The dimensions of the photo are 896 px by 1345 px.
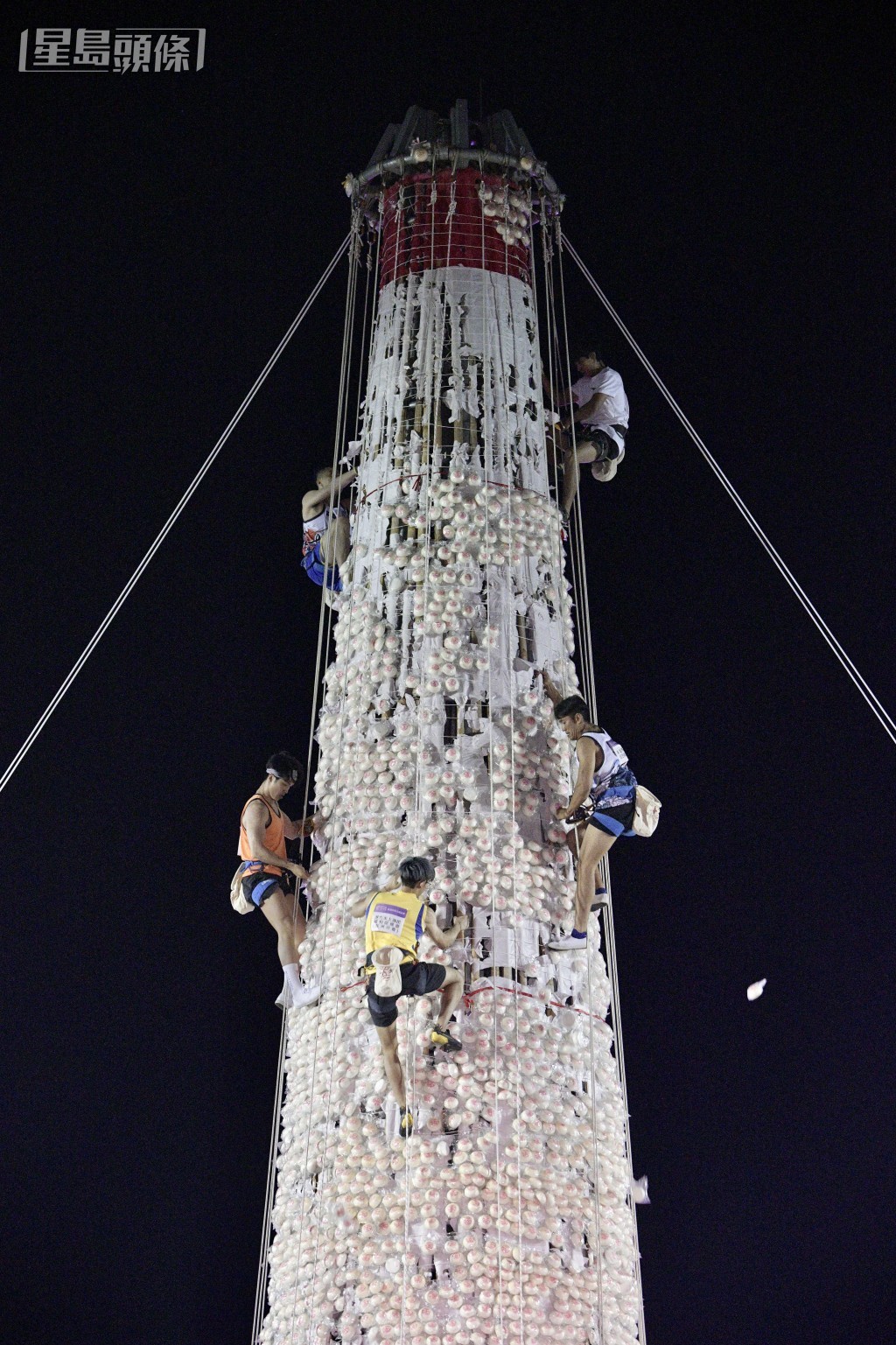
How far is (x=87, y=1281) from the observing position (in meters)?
9.52

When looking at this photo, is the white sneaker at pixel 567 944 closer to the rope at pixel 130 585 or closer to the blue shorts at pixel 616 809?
the blue shorts at pixel 616 809

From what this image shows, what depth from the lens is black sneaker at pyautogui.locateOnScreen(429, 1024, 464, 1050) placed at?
23.0 feet

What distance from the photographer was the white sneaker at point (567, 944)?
24.8ft

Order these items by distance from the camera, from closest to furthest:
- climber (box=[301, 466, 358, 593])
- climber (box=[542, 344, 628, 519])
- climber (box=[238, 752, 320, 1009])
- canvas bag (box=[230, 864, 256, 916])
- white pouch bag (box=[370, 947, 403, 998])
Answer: white pouch bag (box=[370, 947, 403, 998]), climber (box=[238, 752, 320, 1009]), canvas bag (box=[230, 864, 256, 916]), climber (box=[301, 466, 358, 593]), climber (box=[542, 344, 628, 519])

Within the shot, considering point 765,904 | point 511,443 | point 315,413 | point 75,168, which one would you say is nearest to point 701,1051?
point 765,904

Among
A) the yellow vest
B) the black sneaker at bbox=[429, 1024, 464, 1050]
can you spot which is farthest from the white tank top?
the black sneaker at bbox=[429, 1024, 464, 1050]

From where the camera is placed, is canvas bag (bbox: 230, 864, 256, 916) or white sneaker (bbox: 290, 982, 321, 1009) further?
canvas bag (bbox: 230, 864, 256, 916)

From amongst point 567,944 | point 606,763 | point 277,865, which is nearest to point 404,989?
point 567,944

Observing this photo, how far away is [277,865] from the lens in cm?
788

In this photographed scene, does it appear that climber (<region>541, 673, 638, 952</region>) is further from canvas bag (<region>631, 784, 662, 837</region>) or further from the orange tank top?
the orange tank top

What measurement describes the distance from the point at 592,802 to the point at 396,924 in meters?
1.39

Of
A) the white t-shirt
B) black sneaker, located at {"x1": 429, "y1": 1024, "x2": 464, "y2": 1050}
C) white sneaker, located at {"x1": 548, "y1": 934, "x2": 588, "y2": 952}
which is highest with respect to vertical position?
the white t-shirt

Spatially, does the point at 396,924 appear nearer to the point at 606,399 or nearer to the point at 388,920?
the point at 388,920

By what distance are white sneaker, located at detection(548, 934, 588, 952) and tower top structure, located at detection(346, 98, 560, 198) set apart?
15.6 ft
